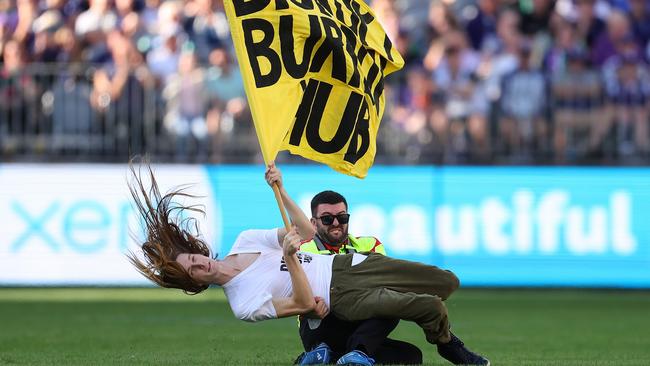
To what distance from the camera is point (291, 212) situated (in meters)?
10.2

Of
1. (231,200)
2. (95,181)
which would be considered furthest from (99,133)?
(231,200)

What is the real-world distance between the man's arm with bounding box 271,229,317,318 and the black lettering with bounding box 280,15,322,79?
1987mm

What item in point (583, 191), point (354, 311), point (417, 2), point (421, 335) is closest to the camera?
point (354, 311)

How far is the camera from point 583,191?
1998 centimetres

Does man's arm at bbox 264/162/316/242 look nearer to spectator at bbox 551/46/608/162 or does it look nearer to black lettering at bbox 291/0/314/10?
black lettering at bbox 291/0/314/10

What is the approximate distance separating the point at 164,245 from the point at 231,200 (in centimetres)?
1050

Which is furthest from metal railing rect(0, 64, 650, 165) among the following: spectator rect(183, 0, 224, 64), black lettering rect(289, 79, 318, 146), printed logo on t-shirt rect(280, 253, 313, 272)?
printed logo on t-shirt rect(280, 253, 313, 272)

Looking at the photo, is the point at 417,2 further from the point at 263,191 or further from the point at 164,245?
the point at 164,245

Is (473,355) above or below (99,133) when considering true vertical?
below

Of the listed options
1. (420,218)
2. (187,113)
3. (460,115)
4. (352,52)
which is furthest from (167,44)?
(352,52)

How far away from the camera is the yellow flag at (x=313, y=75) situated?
10398 millimetres

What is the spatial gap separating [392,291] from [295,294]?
2.31 ft

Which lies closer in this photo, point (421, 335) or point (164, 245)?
point (164, 245)

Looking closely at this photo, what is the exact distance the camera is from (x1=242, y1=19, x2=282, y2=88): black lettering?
1043 cm
